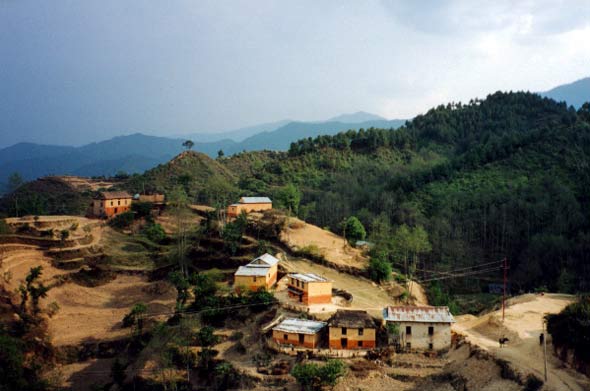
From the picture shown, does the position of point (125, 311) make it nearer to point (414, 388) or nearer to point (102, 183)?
point (414, 388)

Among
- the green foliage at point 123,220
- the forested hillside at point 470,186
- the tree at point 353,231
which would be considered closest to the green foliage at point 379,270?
the forested hillside at point 470,186

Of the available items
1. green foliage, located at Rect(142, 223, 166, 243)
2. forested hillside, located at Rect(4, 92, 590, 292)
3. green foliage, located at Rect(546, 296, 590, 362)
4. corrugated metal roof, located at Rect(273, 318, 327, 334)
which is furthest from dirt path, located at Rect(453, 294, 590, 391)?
green foliage, located at Rect(142, 223, 166, 243)

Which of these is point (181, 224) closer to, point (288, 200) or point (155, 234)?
point (155, 234)

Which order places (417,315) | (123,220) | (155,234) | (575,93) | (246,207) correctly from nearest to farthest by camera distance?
1. (417,315)
2. (155,234)
3. (246,207)
4. (123,220)
5. (575,93)

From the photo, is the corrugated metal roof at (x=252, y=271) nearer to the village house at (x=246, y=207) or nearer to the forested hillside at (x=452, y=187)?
the forested hillside at (x=452, y=187)

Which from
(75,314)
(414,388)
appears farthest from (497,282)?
(75,314)

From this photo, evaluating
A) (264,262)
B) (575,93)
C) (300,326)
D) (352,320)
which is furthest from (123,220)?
(575,93)

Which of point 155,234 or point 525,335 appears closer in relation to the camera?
point 525,335

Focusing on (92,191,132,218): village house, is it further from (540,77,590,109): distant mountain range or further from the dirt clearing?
(540,77,590,109): distant mountain range
